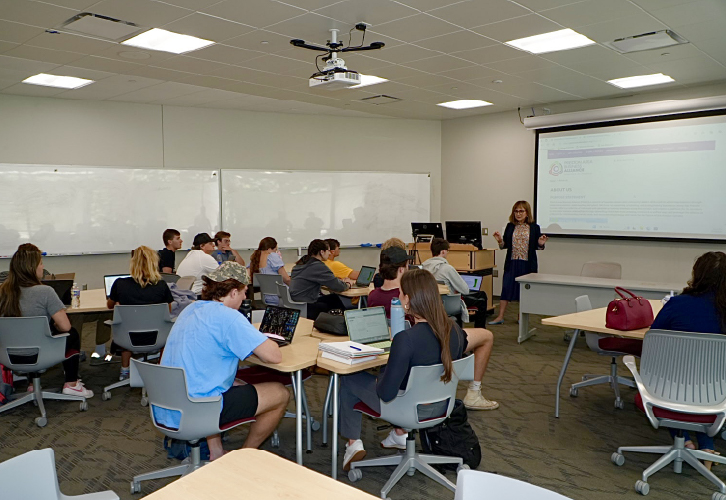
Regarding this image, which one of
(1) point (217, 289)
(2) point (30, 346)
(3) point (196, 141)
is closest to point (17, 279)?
(2) point (30, 346)

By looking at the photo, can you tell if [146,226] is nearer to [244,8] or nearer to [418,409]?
[244,8]

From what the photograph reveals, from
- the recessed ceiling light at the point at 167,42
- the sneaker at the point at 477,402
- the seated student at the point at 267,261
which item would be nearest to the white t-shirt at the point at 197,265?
the seated student at the point at 267,261

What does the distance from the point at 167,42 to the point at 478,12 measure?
2.86m

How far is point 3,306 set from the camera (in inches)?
162

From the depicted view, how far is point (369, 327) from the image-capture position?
344 cm

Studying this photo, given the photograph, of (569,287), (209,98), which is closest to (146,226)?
(209,98)

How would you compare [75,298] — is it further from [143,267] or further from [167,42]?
[167,42]

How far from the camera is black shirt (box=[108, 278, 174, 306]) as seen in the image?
4.60m

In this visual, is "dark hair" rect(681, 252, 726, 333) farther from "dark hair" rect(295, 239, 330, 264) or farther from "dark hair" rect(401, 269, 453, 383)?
"dark hair" rect(295, 239, 330, 264)

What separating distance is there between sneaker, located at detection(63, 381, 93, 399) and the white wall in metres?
3.80

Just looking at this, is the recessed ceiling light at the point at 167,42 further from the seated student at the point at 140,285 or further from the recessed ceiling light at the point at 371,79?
the recessed ceiling light at the point at 371,79

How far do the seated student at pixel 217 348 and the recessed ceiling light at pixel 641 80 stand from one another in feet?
19.9

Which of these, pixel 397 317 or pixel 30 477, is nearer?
pixel 30 477

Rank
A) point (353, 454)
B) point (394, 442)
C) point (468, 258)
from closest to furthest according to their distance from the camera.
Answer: point (353, 454) < point (394, 442) < point (468, 258)
